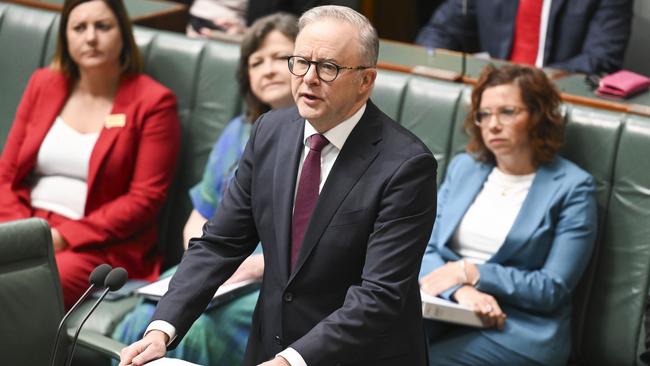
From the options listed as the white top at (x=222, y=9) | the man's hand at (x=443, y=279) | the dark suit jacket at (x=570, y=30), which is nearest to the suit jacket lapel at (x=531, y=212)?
the man's hand at (x=443, y=279)

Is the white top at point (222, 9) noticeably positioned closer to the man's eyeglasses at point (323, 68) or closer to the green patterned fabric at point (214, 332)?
the green patterned fabric at point (214, 332)

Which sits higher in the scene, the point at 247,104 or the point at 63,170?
the point at 247,104

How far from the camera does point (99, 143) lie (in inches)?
141

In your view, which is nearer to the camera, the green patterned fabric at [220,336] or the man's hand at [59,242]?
the green patterned fabric at [220,336]

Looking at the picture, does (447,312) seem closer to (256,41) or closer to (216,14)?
(256,41)

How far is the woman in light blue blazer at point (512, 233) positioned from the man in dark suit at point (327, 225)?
0.83 meters

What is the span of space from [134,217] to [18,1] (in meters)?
1.22

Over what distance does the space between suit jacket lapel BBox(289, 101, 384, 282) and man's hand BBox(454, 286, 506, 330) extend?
38.4 inches

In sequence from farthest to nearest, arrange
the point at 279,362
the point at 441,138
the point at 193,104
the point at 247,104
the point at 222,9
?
the point at 222,9
the point at 193,104
the point at 247,104
the point at 441,138
the point at 279,362

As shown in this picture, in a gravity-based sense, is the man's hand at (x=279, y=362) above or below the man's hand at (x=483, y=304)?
above

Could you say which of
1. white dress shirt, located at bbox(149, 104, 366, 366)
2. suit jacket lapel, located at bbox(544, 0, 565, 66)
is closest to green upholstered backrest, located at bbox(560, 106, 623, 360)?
suit jacket lapel, located at bbox(544, 0, 565, 66)

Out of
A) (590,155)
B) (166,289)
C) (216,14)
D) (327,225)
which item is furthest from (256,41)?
(327,225)

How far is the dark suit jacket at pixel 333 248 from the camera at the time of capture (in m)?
2.04

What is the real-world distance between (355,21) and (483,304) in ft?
3.91
